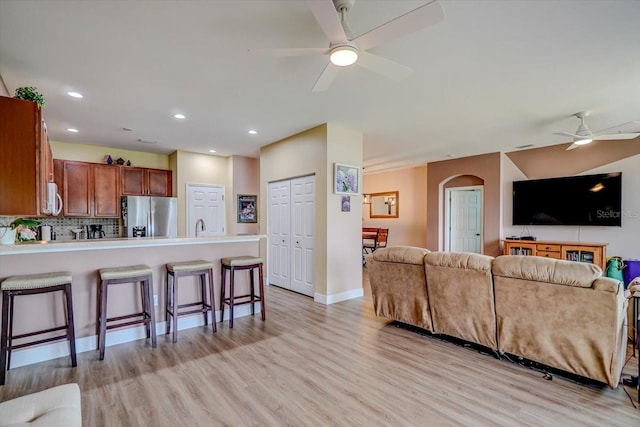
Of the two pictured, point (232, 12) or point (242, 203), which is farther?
point (242, 203)

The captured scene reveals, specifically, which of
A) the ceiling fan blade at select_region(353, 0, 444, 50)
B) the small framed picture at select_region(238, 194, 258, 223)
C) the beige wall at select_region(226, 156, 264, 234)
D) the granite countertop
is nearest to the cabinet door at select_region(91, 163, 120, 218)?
the beige wall at select_region(226, 156, 264, 234)

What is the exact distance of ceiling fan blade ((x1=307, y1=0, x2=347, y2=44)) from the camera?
1.58 m

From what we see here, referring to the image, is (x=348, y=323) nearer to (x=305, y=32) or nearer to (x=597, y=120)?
(x=305, y=32)

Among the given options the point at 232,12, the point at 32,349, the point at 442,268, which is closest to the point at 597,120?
the point at 442,268

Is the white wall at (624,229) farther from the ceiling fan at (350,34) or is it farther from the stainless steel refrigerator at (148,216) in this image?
the stainless steel refrigerator at (148,216)

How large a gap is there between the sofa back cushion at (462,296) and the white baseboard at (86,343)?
105 inches

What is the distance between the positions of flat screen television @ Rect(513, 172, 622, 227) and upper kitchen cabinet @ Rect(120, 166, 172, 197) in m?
7.09

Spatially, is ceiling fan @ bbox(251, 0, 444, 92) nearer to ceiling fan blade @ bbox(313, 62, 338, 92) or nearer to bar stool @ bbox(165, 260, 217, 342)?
ceiling fan blade @ bbox(313, 62, 338, 92)

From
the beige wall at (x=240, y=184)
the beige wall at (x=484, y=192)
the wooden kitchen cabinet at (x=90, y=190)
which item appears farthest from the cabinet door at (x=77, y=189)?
the beige wall at (x=484, y=192)

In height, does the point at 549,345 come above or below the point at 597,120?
below

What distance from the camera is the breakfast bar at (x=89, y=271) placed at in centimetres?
265

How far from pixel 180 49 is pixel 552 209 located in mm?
6463

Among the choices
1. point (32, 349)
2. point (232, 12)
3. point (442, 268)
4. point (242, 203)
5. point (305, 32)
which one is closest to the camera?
point (232, 12)

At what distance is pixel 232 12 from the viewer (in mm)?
2039
